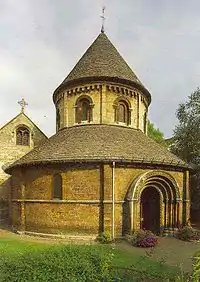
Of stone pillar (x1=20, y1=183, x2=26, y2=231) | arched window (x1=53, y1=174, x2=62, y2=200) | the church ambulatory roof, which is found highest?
the church ambulatory roof

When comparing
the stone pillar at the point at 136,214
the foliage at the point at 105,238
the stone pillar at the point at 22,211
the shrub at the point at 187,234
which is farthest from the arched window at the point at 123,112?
the foliage at the point at 105,238

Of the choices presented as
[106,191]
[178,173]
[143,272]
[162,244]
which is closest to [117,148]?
[106,191]

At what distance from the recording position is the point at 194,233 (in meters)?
20.6

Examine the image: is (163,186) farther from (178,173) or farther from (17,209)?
(17,209)

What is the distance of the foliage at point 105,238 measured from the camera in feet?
62.6

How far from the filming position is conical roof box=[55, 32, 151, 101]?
24.9 metres

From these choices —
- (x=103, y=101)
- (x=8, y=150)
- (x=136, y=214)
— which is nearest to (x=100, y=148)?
(x=136, y=214)

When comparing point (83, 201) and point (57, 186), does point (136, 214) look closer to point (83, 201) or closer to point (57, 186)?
point (83, 201)

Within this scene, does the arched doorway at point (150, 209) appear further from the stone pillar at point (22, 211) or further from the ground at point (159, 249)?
the stone pillar at point (22, 211)

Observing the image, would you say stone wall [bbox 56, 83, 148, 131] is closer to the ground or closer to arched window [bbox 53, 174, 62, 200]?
arched window [bbox 53, 174, 62, 200]

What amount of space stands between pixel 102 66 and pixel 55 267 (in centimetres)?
1867

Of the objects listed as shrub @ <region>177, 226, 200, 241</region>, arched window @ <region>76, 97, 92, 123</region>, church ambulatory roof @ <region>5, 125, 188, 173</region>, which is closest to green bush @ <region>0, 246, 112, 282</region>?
church ambulatory roof @ <region>5, 125, 188, 173</region>

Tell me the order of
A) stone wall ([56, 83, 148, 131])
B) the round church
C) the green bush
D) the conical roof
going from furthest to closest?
the conical roof, stone wall ([56, 83, 148, 131]), the round church, the green bush

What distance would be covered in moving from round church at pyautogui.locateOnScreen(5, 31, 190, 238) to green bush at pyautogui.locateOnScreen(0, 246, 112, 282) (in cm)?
994
